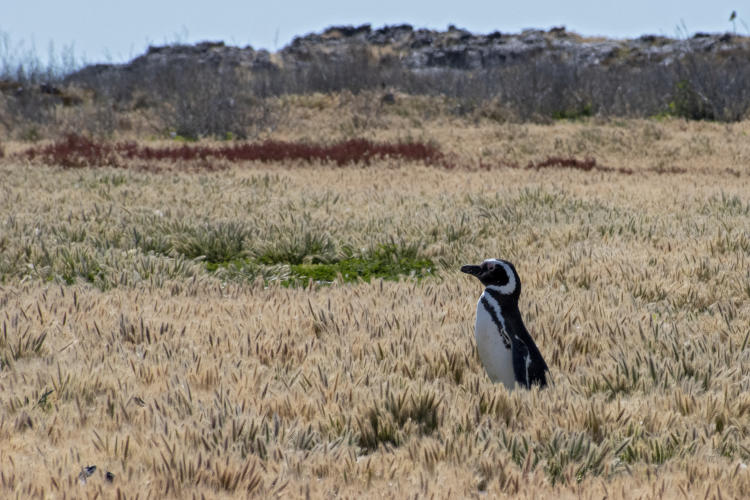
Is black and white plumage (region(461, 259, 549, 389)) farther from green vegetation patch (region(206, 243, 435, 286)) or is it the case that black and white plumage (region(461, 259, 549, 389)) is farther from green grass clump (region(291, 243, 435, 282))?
green grass clump (region(291, 243, 435, 282))

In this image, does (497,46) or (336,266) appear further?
(497,46)

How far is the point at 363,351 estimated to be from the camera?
14.1 feet

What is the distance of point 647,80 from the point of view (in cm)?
2852

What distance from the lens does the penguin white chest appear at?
376 cm

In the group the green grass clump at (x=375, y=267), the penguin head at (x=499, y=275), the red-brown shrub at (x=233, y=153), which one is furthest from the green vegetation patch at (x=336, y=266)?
the red-brown shrub at (x=233, y=153)

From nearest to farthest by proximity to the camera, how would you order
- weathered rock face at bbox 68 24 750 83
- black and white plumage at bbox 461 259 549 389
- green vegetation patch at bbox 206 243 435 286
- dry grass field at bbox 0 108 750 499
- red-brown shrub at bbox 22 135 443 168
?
1. dry grass field at bbox 0 108 750 499
2. black and white plumage at bbox 461 259 549 389
3. green vegetation patch at bbox 206 243 435 286
4. red-brown shrub at bbox 22 135 443 168
5. weathered rock face at bbox 68 24 750 83

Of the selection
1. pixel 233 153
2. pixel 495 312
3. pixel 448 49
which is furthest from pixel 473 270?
pixel 448 49

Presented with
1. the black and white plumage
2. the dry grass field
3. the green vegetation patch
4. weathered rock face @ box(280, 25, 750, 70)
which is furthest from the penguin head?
weathered rock face @ box(280, 25, 750, 70)

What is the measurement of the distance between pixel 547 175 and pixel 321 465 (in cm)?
1214

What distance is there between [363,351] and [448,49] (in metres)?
59.3

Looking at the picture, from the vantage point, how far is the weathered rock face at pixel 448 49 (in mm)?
52406

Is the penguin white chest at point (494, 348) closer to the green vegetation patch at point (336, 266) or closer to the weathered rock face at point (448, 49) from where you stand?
the green vegetation patch at point (336, 266)

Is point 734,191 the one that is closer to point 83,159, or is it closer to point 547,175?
point 547,175

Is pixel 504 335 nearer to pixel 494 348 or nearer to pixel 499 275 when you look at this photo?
pixel 494 348
